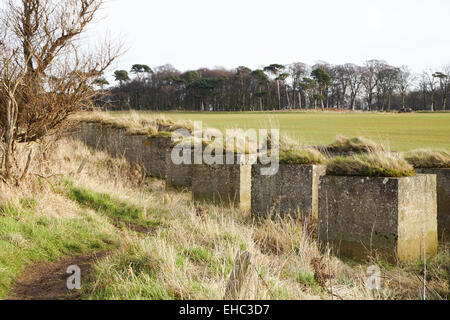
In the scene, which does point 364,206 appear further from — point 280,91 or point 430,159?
point 280,91

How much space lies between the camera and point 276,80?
55.4m

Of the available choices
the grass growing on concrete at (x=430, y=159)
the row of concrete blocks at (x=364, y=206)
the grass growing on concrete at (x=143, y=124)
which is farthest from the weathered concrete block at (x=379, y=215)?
the grass growing on concrete at (x=143, y=124)

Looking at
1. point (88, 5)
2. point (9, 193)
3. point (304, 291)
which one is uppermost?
point (88, 5)

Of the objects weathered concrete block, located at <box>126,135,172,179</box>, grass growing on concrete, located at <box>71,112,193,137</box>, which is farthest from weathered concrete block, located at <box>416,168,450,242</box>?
grass growing on concrete, located at <box>71,112,193,137</box>

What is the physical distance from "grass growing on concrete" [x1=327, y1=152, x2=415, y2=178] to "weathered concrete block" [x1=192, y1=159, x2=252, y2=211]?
7.93 ft

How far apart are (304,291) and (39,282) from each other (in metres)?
2.75

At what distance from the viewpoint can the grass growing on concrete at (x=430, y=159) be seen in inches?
291

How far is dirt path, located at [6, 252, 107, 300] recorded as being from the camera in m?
Result: 4.00

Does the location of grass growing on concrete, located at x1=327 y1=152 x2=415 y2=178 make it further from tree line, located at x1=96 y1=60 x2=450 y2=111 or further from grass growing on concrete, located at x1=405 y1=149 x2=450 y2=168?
tree line, located at x1=96 y1=60 x2=450 y2=111

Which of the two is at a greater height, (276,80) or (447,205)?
(276,80)

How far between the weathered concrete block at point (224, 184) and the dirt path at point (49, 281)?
3.38 meters
